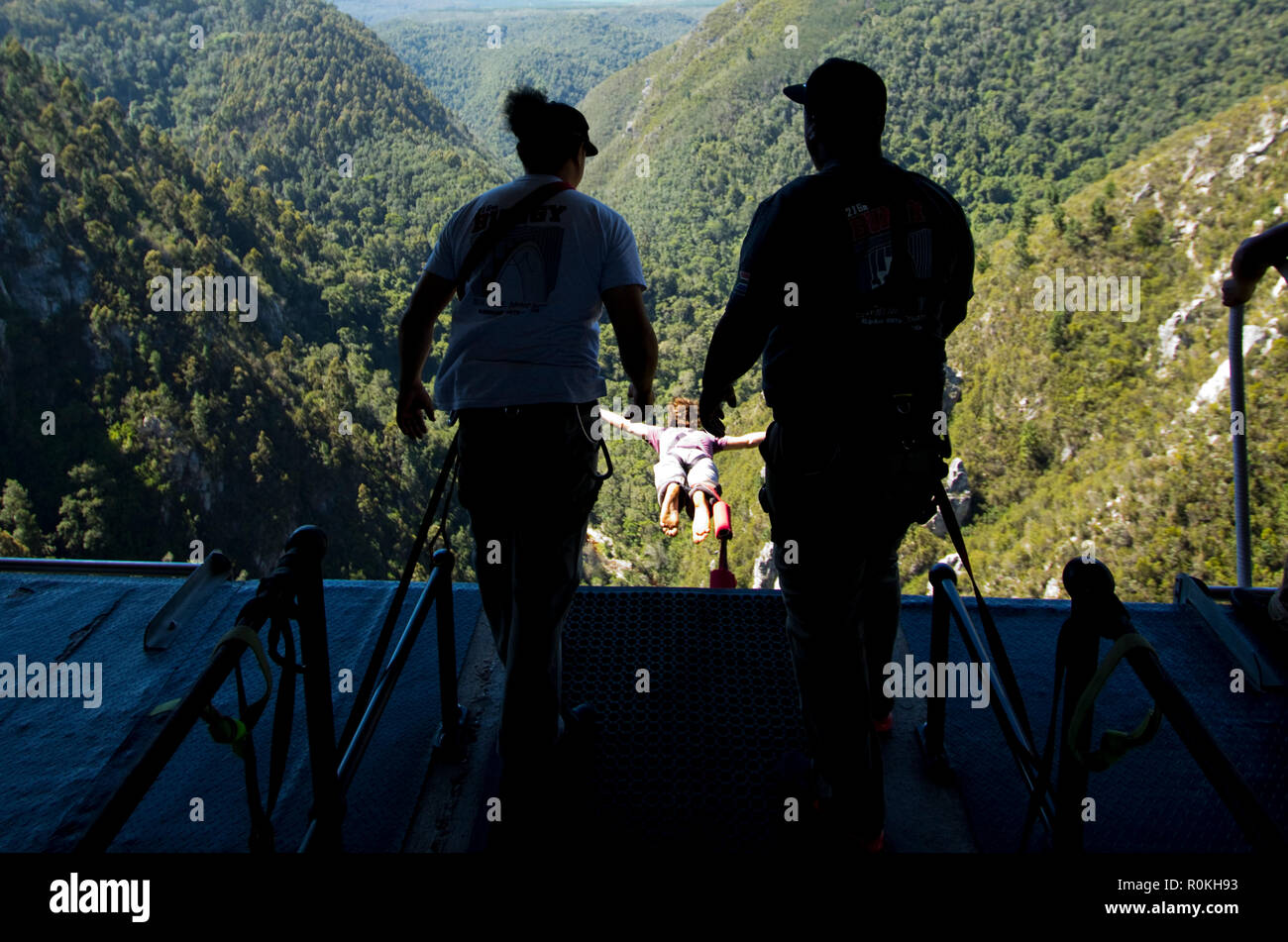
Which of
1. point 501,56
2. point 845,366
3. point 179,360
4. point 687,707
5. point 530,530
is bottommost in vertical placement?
point 687,707

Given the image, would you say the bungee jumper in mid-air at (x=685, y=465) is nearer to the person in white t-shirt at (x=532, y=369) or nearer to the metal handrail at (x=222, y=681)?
the person in white t-shirt at (x=532, y=369)

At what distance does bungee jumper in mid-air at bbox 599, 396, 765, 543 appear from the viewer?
191 inches

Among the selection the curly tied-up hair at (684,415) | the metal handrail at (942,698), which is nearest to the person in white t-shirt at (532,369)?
the metal handrail at (942,698)

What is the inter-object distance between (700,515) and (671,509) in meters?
0.44

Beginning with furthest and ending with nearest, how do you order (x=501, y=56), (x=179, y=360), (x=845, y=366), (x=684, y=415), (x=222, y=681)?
(x=501, y=56)
(x=179, y=360)
(x=684, y=415)
(x=845, y=366)
(x=222, y=681)

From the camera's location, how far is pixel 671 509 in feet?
17.3

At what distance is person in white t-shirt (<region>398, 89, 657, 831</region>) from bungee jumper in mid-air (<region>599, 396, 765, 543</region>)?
97.5 inches

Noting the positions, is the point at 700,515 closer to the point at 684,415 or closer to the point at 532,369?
the point at 684,415

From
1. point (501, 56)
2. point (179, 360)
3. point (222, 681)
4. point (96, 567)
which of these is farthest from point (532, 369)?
point (501, 56)

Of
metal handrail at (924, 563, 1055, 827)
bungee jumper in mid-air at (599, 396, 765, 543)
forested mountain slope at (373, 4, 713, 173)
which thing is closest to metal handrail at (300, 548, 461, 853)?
metal handrail at (924, 563, 1055, 827)

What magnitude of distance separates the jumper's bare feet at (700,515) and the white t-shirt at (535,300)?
8.93 ft

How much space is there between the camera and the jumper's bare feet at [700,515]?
477cm

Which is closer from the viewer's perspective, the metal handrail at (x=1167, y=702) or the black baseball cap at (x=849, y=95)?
the metal handrail at (x=1167, y=702)
